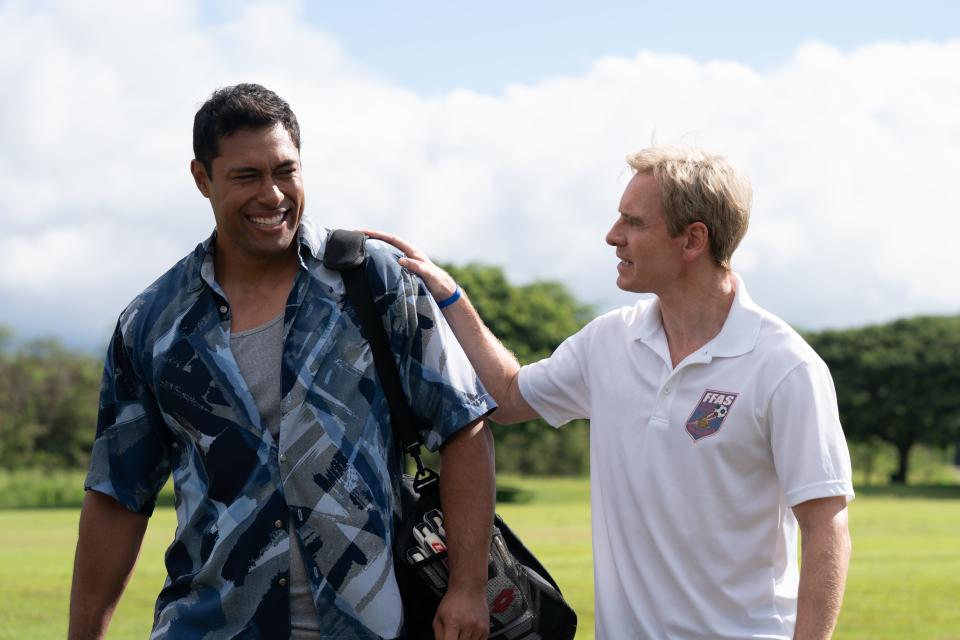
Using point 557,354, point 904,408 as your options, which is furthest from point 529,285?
point 557,354

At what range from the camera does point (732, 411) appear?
163 inches

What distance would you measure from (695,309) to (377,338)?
1.13 m

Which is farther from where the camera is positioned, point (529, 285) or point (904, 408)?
point (904, 408)

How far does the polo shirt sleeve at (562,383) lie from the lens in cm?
483

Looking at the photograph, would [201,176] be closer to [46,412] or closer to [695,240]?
[695,240]

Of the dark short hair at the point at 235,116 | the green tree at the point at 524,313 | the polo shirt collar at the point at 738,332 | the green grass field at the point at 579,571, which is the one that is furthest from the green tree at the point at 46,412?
the polo shirt collar at the point at 738,332

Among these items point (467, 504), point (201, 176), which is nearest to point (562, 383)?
point (467, 504)

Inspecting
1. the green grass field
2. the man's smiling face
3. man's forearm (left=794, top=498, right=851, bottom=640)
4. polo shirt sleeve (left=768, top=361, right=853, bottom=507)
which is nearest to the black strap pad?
the man's smiling face

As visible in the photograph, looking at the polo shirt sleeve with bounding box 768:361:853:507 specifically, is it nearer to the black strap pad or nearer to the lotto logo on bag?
the lotto logo on bag

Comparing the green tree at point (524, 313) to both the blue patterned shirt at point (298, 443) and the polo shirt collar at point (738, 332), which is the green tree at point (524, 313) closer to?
the polo shirt collar at point (738, 332)

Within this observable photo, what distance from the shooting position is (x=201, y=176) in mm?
4270

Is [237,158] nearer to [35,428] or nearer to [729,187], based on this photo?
[729,187]

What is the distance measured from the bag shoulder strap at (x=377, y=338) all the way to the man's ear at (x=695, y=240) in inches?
42.9

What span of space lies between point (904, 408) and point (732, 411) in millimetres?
74920
